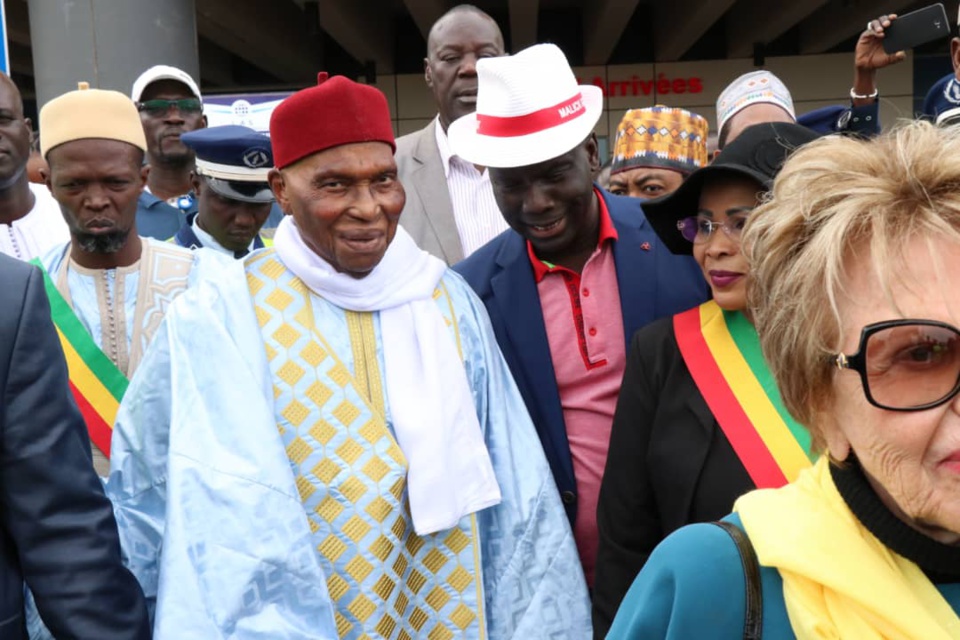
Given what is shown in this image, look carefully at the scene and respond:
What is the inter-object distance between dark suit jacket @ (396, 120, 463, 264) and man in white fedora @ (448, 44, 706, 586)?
1.89 ft

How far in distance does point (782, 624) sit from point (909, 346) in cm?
36

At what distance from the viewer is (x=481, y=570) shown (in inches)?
92.4

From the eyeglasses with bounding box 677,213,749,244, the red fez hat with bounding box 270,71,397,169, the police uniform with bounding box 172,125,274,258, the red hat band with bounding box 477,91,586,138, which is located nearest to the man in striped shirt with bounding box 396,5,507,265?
the police uniform with bounding box 172,125,274,258

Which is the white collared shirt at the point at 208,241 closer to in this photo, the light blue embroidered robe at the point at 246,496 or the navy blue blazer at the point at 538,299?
the navy blue blazer at the point at 538,299

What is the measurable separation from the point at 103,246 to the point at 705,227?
163cm

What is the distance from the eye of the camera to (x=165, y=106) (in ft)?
16.1

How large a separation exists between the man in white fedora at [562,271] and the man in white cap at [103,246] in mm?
891

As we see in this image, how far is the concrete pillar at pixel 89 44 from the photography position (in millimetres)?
6602

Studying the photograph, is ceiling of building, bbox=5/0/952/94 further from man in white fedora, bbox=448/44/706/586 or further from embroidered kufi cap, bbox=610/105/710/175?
man in white fedora, bbox=448/44/706/586

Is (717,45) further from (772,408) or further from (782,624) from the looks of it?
(782,624)

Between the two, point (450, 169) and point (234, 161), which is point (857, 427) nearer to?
point (450, 169)

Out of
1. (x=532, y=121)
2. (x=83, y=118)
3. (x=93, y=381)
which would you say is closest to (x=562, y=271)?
(x=532, y=121)

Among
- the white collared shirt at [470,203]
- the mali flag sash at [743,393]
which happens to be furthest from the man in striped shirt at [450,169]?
the mali flag sash at [743,393]

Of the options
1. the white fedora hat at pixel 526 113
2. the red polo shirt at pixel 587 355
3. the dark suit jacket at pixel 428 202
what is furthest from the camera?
the dark suit jacket at pixel 428 202
